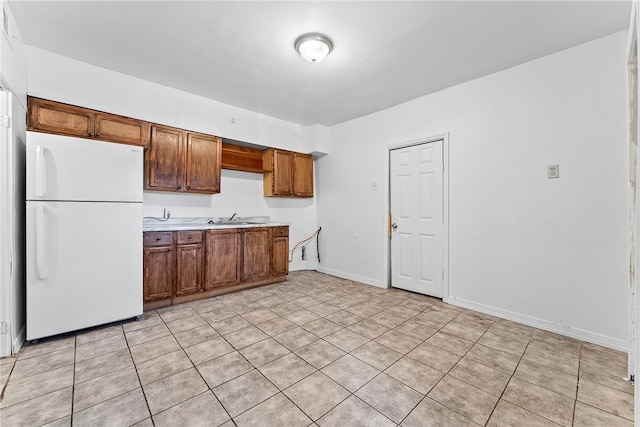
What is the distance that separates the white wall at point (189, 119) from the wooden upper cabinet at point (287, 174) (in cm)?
15

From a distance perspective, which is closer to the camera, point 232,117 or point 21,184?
point 21,184

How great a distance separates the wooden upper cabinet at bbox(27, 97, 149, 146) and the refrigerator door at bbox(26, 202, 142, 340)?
874 mm

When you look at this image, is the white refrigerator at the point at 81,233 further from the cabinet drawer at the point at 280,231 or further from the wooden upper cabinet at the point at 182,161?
the cabinet drawer at the point at 280,231

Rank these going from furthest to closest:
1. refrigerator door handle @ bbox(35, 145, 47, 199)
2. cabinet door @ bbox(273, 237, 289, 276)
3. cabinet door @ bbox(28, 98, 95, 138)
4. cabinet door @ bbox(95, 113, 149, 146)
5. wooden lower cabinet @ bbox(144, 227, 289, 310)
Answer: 1. cabinet door @ bbox(273, 237, 289, 276)
2. wooden lower cabinet @ bbox(144, 227, 289, 310)
3. cabinet door @ bbox(95, 113, 149, 146)
4. cabinet door @ bbox(28, 98, 95, 138)
5. refrigerator door handle @ bbox(35, 145, 47, 199)

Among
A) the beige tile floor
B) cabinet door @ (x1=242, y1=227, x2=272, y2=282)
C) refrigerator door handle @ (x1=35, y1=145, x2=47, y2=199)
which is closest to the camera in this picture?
the beige tile floor

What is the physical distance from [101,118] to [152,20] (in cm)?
129

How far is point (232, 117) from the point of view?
3941mm

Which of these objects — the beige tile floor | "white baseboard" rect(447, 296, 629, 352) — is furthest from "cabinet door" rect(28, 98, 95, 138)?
"white baseboard" rect(447, 296, 629, 352)

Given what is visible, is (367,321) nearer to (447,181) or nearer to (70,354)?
(447,181)

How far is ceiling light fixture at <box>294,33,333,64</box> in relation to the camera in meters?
2.32

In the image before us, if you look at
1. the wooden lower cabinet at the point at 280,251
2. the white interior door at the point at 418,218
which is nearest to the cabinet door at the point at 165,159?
the wooden lower cabinet at the point at 280,251

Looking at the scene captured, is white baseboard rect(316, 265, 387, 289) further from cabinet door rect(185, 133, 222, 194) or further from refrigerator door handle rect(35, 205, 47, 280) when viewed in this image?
refrigerator door handle rect(35, 205, 47, 280)

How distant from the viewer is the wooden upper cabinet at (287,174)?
4445 millimetres

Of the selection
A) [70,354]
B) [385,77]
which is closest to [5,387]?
[70,354]
